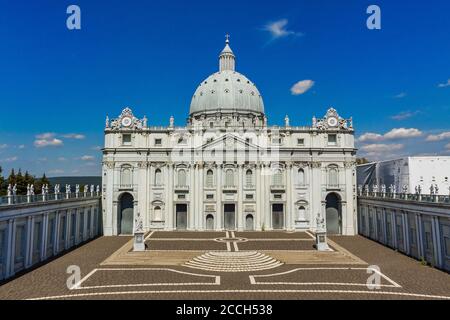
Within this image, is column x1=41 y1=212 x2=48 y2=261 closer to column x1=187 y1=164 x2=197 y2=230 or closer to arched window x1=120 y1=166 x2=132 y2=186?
arched window x1=120 y1=166 x2=132 y2=186

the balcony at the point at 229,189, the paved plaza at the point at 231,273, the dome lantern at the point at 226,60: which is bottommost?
the paved plaza at the point at 231,273

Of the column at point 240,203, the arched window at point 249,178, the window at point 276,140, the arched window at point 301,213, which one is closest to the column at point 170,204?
the column at point 240,203

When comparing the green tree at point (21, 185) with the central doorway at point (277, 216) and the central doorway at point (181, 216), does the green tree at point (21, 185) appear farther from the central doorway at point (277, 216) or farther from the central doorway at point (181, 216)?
the central doorway at point (277, 216)

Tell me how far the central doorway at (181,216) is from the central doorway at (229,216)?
6.46 meters

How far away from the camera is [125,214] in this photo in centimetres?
6312

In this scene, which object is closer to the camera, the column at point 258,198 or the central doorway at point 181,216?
the column at point 258,198

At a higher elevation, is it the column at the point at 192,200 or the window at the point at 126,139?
the window at the point at 126,139

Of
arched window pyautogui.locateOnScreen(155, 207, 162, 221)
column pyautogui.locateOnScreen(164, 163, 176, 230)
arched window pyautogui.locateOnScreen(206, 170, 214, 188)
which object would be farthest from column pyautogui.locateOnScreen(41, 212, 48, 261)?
arched window pyautogui.locateOnScreen(206, 170, 214, 188)

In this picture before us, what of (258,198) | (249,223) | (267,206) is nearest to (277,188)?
(267,206)

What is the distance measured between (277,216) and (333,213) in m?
9.05

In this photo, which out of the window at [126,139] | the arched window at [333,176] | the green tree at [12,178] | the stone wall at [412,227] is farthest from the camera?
the green tree at [12,178]

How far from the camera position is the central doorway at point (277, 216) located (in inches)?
2479
